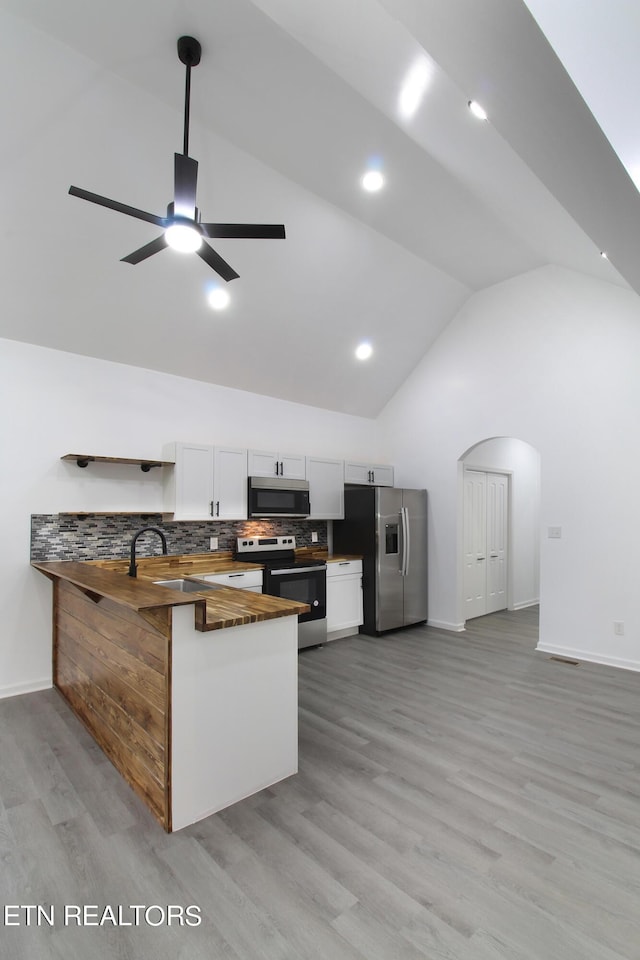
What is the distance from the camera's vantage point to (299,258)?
4.29m

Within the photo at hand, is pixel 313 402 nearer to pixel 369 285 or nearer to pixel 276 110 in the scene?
pixel 369 285

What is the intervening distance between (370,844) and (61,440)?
3637 millimetres

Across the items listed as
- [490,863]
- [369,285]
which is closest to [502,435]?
[369,285]

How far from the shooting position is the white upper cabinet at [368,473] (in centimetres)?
601

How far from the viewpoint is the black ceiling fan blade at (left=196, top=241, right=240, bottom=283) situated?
8.78 ft

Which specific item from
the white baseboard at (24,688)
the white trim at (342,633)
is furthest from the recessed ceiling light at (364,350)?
the white baseboard at (24,688)

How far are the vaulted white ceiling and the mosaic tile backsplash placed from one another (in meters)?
1.46

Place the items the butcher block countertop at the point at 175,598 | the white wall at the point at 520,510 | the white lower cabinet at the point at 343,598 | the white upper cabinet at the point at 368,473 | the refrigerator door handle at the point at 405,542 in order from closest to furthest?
the butcher block countertop at the point at 175,598 → the white lower cabinet at the point at 343,598 → the refrigerator door handle at the point at 405,542 → the white upper cabinet at the point at 368,473 → the white wall at the point at 520,510

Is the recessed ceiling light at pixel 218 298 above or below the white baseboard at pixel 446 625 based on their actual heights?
above

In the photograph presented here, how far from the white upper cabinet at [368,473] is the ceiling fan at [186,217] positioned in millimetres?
3564

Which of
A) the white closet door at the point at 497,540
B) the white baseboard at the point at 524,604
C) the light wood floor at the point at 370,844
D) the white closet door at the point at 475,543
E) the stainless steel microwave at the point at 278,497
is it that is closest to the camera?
the light wood floor at the point at 370,844

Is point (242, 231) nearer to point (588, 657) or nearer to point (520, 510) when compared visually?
point (588, 657)

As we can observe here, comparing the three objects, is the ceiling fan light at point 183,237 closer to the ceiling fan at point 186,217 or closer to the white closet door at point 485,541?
the ceiling fan at point 186,217

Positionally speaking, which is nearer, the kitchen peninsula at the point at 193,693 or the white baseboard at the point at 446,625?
the kitchen peninsula at the point at 193,693
